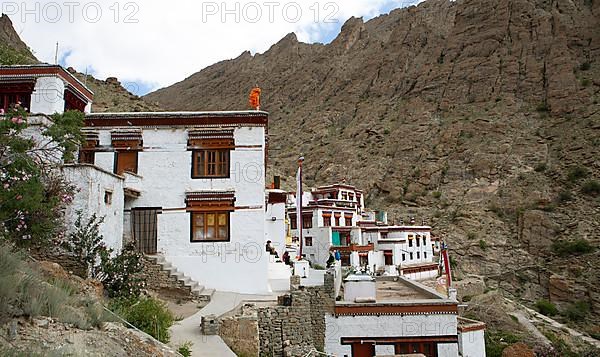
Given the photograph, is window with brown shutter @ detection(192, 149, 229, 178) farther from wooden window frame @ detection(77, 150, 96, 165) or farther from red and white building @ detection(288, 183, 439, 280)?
red and white building @ detection(288, 183, 439, 280)

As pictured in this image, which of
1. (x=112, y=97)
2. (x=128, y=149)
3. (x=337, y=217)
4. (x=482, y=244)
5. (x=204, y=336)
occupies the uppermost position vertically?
(x=112, y=97)

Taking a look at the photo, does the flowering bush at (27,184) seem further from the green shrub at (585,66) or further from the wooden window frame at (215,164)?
the green shrub at (585,66)

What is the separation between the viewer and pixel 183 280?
59.8 ft

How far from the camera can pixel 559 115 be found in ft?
233

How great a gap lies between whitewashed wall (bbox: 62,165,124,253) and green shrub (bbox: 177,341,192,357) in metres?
6.94

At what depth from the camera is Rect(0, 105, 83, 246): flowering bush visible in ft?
36.7

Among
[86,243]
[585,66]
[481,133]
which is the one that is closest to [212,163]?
[86,243]

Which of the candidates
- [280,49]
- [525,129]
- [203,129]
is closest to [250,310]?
[203,129]

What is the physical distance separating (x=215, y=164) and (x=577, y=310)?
134 ft

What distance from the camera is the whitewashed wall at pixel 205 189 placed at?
1962 cm

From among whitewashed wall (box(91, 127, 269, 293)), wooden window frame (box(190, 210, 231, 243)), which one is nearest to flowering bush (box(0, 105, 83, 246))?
whitewashed wall (box(91, 127, 269, 293))

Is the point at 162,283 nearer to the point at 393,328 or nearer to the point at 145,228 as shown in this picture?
the point at 145,228

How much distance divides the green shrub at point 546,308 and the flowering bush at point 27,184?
4419 centimetres

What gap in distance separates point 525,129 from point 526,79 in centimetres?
1443
